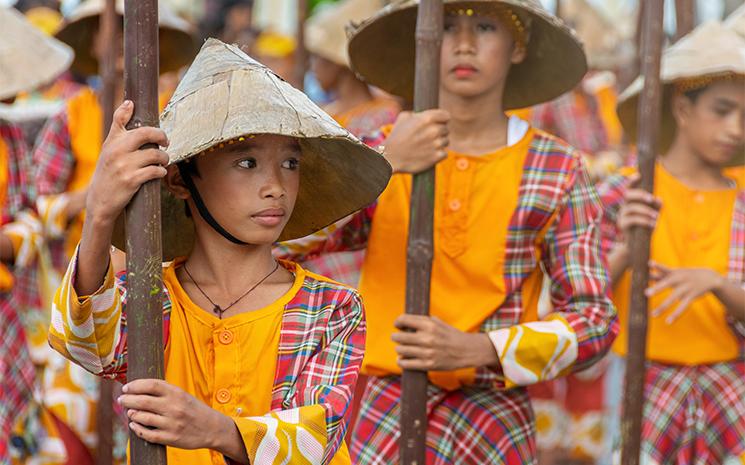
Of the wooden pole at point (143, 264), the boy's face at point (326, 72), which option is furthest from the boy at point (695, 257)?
the boy's face at point (326, 72)

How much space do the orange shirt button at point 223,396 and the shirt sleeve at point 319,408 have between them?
113 mm

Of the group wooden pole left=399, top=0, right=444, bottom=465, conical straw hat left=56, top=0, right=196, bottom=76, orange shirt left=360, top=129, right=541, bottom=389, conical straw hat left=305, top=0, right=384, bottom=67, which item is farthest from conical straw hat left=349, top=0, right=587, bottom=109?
conical straw hat left=305, top=0, right=384, bottom=67

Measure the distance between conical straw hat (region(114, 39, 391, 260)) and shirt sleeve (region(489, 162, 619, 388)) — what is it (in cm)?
69

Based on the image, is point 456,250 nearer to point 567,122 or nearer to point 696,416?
point 696,416

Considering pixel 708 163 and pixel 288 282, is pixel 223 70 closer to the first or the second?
pixel 288 282

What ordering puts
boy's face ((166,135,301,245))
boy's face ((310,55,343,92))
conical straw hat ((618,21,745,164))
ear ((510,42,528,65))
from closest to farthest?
1. boy's face ((166,135,301,245))
2. ear ((510,42,528,65))
3. conical straw hat ((618,21,745,164))
4. boy's face ((310,55,343,92))

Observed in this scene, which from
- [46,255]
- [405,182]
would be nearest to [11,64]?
[46,255]

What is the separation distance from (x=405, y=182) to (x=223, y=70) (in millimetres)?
1059

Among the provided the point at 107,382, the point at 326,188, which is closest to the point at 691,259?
the point at 326,188

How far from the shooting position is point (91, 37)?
615 cm

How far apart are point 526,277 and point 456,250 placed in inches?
8.1

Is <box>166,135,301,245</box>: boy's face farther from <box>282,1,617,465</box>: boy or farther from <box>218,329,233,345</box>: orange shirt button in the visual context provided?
<box>282,1,617,465</box>: boy

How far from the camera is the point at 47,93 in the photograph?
8773 millimetres

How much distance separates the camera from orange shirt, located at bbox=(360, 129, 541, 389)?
3855 mm
